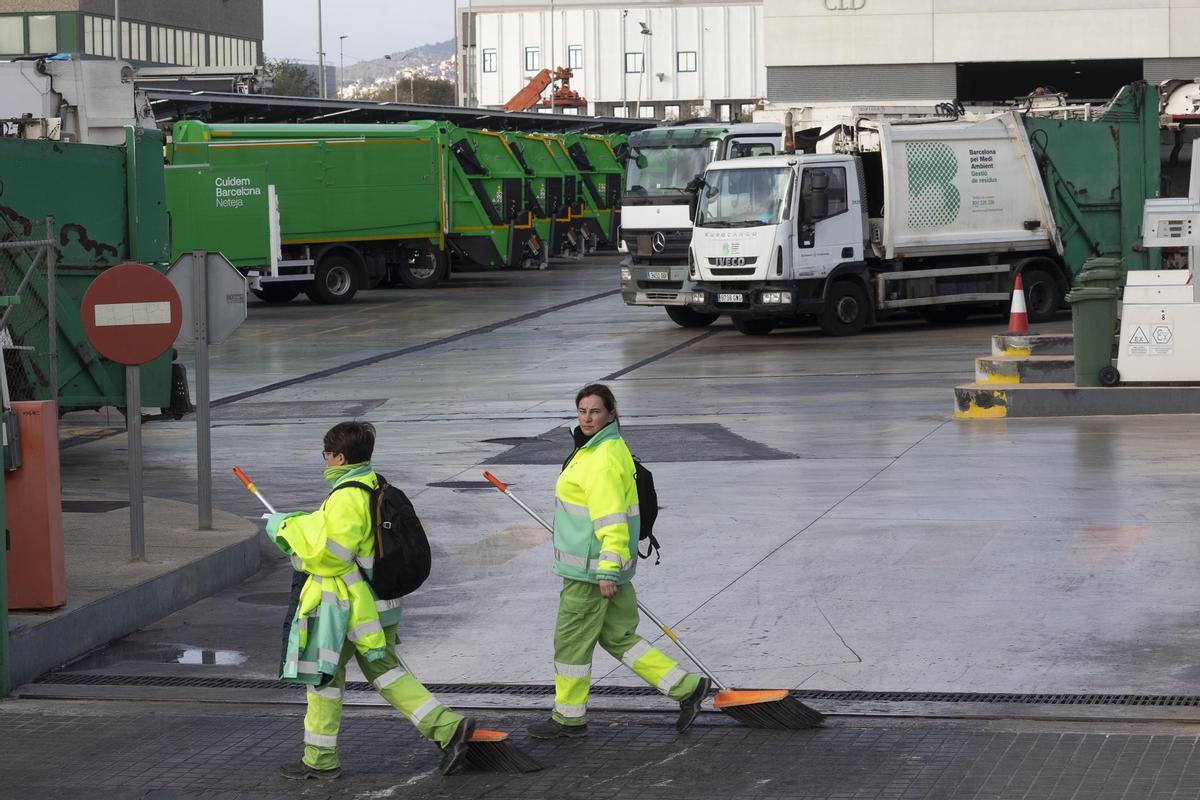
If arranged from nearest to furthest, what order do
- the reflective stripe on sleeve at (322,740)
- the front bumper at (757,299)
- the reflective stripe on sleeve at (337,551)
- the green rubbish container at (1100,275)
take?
the reflective stripe on sleeve at (337,551) < the reflective stripe on sleeve at (322,740) < the green rubbish container at (1100,275) < the front bumper at (757,299)

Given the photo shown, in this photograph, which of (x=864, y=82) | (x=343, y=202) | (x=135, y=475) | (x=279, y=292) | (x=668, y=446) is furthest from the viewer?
(x=864, y=82)

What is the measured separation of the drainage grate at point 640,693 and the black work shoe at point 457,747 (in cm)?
123

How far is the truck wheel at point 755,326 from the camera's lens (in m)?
26.8

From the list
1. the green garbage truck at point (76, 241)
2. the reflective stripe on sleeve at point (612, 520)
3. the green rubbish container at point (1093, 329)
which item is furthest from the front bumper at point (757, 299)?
the reflective stripe on sleeve at point (612, 520)

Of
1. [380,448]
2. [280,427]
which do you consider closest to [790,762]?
[380,448]

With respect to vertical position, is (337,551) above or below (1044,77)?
below

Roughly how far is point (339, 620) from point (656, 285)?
70.4ft

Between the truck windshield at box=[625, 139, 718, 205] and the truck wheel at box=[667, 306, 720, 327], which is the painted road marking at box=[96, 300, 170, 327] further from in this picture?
the truck windshield at box=[625, 139, 718, 205]

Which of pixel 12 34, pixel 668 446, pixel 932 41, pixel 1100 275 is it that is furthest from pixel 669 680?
pixel 12 34

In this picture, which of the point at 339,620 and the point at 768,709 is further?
the point at 768,709

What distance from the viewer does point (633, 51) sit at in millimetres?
110812

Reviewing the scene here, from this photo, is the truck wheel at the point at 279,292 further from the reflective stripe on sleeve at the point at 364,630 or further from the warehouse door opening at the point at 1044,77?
the reflective stripe on sleeve at the point at 364,630

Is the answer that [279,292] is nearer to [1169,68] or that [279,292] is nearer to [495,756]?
[1169,68]

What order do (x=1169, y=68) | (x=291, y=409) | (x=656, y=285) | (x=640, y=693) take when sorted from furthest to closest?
(x=1169, y=68) → (x=656, y=285) → (x=291, y=409) → (x=640, y=693)
